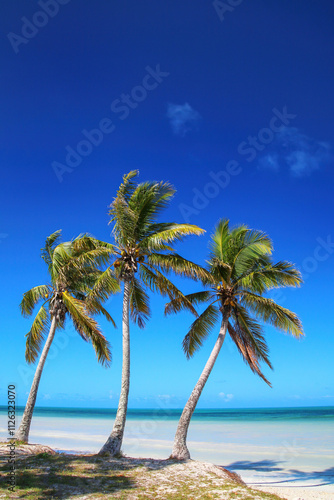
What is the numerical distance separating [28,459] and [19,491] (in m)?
3.08

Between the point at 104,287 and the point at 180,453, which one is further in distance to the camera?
the point at 104,287

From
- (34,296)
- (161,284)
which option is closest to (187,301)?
(161,284)

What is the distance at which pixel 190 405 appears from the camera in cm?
1272

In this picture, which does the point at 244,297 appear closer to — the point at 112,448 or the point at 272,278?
the point at 272,278

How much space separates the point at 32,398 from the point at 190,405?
5834 mm

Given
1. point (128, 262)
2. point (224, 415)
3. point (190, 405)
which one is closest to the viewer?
point (190, 405)

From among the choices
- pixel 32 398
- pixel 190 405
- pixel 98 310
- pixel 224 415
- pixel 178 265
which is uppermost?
pixel 178 265

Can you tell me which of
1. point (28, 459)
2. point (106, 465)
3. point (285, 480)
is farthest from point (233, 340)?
point (28, 459)

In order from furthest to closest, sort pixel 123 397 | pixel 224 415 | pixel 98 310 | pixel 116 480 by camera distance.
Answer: pixel 224 415 < pixel 98 310 < pixel 123 397 < pixel 116 480

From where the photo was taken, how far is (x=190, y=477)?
999 cm

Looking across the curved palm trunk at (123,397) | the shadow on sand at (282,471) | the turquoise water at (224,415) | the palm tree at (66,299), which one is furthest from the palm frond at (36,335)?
the turquoise water at (224,415)

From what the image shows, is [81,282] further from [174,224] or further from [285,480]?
[285,480]

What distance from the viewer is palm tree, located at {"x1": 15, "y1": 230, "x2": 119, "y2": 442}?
42.9ft

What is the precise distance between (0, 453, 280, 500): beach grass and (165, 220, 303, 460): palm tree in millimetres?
3632
